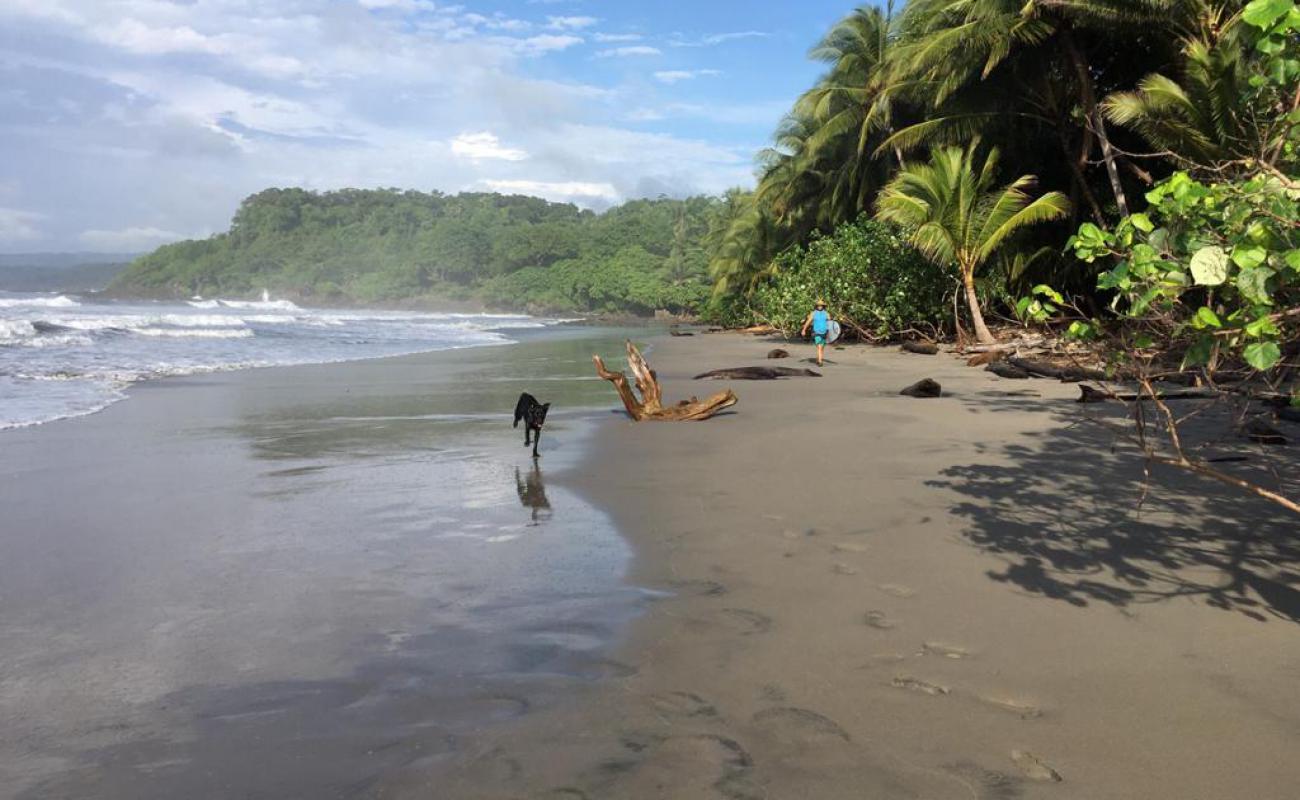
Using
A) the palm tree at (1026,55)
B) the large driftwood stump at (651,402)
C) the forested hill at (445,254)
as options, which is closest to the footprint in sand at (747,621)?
the large driftwood stump at (651,402)

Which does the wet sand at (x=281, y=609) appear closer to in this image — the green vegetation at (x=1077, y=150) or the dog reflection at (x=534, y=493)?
the dog reflection at (x=534, y=493)

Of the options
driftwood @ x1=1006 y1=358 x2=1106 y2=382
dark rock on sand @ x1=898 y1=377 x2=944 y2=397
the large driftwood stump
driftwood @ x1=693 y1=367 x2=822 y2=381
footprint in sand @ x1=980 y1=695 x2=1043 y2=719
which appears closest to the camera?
footprint in sand @ x1=980 y1=695 x2=1043 y2=719

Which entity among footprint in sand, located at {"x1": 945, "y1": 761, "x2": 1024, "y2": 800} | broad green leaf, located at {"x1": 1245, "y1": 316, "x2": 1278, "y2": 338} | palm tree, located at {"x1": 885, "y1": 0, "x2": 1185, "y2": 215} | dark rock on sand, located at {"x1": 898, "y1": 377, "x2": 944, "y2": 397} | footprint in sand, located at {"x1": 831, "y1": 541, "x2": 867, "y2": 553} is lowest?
footprint in sand, located at {"x1": 945, "y1": 761, "x2": 1024, "y2": 800}

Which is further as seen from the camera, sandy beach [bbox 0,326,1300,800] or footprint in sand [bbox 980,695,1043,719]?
footprint in sand [bbox 980,695,1043,719]

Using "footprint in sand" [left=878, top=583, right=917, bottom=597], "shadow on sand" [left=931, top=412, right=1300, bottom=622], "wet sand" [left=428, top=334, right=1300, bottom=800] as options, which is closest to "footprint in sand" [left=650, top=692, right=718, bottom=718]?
"wet sand" [left=428, top=334, right=1300, bottom=800]

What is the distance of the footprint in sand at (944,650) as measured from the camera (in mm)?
3186

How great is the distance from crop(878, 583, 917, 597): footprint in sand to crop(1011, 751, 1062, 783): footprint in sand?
1362mm

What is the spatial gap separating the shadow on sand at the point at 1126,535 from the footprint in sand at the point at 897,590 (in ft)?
1.54

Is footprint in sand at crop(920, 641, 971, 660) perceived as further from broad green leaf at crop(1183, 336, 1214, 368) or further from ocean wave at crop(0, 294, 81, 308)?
ocean wave at crop(0, 294, 81, 308)

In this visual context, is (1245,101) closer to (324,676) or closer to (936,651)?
(936,651)

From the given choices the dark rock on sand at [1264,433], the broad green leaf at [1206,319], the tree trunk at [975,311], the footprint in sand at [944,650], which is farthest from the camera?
the tree trunk at [975,311]

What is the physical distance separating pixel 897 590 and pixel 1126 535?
5.10 ft

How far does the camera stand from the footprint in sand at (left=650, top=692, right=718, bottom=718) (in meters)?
2.80

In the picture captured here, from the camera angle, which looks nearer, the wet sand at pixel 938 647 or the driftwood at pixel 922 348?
the wet sand at pixel 938 647
